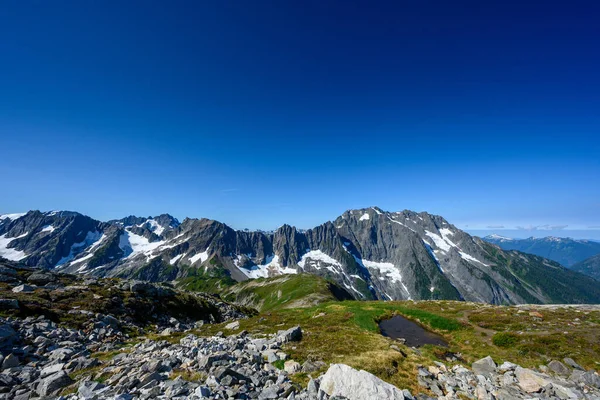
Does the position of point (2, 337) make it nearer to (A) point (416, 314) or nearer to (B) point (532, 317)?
(A) point (416, 314)

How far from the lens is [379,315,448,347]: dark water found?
3275cm

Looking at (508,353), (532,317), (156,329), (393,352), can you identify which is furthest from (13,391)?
(532,317)

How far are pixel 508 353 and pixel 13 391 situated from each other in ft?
143

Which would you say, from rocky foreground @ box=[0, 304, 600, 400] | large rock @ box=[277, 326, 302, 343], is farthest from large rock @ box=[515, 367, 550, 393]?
large rock @ box=[277, 326, 302, 343]

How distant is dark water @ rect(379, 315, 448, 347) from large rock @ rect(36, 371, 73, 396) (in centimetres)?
3386

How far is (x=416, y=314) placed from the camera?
42.8m

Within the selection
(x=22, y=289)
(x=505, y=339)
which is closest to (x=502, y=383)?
(x=505, y=339)

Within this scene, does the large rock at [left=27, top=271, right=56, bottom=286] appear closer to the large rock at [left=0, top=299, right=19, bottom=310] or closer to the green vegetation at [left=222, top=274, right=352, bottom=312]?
the large rock at [left=0, top=299, right=19, bottom=310]

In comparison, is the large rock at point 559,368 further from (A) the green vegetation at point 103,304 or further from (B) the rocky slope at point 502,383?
(A) the green vegetation at point 103,304

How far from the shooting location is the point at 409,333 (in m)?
36.0

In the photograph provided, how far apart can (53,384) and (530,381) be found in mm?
31041

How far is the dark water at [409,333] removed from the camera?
32750 millimetres

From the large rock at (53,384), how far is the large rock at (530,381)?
1179 inches

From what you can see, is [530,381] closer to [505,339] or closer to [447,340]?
[505,339]
